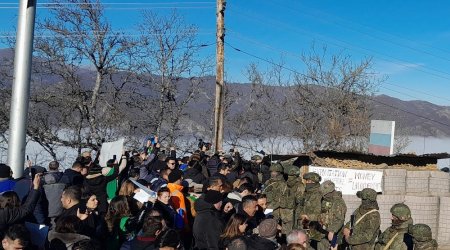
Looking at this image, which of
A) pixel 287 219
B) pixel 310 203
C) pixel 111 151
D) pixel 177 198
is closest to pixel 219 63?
pixel 111 151

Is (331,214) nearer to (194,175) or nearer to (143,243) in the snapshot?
(194,175)

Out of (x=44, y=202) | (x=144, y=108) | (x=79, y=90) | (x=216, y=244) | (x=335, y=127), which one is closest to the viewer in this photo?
(x=216, y=244)

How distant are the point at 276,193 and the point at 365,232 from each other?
7.97 feet

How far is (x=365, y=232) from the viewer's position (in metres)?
8.44

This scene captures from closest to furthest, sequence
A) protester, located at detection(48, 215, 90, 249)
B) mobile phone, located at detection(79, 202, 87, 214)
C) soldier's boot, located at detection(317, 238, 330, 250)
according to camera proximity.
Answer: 1. protester, located at detection(48, 215, 90, 249)
2. mobile phone, located at detection(79, 202, 87, 214)
3. soldier's boot, located at detection(317, 238, 330, 250)

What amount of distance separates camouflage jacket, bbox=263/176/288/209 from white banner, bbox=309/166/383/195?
8.09 feet

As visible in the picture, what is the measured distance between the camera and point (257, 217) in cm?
805

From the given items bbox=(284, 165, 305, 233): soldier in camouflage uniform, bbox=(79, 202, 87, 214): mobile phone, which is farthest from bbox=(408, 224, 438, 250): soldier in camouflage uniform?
bbox=(79, 202, 87, 214): mobile phone

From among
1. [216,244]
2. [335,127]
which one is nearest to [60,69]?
[335,127]

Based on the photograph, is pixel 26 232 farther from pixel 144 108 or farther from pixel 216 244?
pixel 144 108

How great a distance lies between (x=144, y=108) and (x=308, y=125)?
34.8 ft

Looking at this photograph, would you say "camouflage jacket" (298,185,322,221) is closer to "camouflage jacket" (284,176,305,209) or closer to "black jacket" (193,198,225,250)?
"camouflage jacket" (284,176,305,209)

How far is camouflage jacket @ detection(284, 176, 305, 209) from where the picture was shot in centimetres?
1023

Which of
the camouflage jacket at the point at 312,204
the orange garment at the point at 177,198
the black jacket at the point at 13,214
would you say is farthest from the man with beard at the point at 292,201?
the black jacket at the point at 13,214
